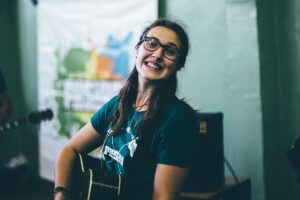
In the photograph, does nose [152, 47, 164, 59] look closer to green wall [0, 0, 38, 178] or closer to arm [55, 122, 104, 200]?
arm [55, 122, 104, 200]

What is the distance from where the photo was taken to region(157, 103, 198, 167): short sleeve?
160 cm

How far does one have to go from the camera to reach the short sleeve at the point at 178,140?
160cm

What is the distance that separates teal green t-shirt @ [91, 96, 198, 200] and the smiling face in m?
0.13

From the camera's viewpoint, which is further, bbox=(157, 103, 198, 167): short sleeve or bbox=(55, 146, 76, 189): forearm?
bbox=(55, 146, 76, 189): forearm

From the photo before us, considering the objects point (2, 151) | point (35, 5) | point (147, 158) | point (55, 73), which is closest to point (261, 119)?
point (147, 158)

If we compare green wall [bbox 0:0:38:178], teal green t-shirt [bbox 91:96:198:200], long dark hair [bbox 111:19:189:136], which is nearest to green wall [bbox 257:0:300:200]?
long dark hair [bbox 111:19:189:136]

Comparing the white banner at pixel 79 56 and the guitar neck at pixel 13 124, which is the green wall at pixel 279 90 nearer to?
the white banner at pixel 79 56

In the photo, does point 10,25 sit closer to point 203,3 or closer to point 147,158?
point 203,3

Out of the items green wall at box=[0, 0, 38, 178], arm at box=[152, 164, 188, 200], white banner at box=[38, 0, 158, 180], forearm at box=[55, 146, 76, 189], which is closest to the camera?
arm at box=[152, 164, 188, 200]

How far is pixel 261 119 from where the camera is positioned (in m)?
2.77

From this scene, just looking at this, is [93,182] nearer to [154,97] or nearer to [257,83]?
[154,97]

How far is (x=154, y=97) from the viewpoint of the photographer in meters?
1.76

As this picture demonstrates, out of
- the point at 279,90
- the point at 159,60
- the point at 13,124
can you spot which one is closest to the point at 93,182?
the point at 159,60

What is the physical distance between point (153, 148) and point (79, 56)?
106 inches
